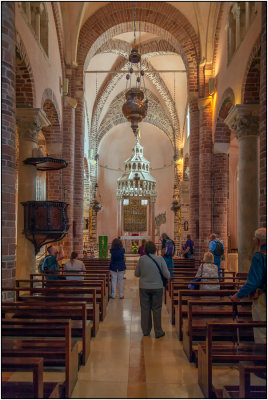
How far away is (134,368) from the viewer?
4816 millimetres

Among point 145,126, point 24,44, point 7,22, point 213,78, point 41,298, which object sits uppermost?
point 145,126

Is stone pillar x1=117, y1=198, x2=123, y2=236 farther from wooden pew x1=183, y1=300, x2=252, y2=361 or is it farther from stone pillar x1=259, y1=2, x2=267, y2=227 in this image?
wooden pew x1=183, y1=300, x2=252, y2=361

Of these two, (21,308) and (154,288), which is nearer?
(21,308)

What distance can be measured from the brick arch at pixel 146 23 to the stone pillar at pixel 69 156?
1856 millimetres

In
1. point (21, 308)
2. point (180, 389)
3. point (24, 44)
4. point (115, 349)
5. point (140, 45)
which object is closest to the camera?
point (180, 389)

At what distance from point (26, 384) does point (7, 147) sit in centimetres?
421

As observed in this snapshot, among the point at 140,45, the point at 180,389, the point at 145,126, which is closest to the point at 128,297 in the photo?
the point at 180,389

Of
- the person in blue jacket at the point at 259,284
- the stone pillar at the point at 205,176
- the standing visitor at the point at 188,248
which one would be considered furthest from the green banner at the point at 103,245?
the person in blue jacket at the point at 259,284

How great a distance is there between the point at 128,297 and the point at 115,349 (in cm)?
421

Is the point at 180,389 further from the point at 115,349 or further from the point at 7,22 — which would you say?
the point at 7,22

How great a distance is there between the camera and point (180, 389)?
4.21 meters

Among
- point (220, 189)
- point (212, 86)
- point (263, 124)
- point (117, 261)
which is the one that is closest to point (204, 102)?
point (212, 86)

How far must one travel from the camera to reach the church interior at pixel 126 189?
4.23 metres

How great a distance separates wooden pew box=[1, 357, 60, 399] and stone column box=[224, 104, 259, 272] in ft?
25.4
